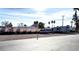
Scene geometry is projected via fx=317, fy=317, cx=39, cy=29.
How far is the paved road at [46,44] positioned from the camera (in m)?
9.41

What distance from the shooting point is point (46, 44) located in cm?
953

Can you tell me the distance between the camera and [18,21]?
9.66 metres

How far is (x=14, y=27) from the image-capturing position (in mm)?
9766

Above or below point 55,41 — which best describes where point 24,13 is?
above

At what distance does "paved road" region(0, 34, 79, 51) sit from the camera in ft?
30.9

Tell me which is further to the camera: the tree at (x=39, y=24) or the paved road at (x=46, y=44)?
the tree at (x=39, y=24)

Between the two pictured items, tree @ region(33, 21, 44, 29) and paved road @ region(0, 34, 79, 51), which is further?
tree @ region(33, 21, 44, 29)

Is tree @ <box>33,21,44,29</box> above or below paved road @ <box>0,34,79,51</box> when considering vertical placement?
above
